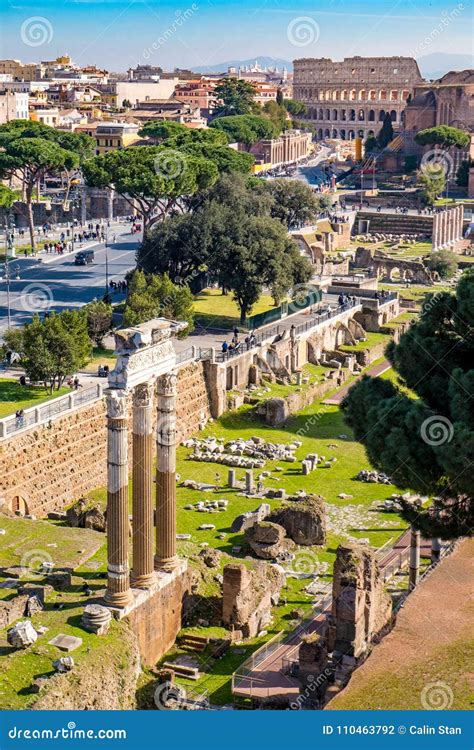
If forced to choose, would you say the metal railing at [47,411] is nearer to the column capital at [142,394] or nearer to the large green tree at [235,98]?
the column capital at [142,394]

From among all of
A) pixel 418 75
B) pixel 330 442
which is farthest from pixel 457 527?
pixel 418 75

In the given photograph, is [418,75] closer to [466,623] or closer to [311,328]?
[311,328]

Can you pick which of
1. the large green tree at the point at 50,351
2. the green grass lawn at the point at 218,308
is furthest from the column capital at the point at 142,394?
the green grass lawn at the point at 218,308

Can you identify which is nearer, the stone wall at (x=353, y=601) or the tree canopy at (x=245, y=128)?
the stone wall at (x=353, y=601)

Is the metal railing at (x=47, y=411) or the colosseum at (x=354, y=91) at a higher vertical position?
the colosseum at (x=354, y=91)

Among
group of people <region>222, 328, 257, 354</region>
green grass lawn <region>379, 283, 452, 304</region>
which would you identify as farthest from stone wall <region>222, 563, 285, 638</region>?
green grass lawn <region>379, 283, 452, 304</region>

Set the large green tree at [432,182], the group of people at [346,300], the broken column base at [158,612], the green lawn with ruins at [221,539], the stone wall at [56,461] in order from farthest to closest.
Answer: the large green tree at [432,182] < the group of people at [346,300] < the stone wall at [56,461] < the broken column base at [158,612] < the green lawn with ruins at [221,539]

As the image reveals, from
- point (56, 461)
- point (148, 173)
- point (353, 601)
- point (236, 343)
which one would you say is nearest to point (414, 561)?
point (353, 601)
